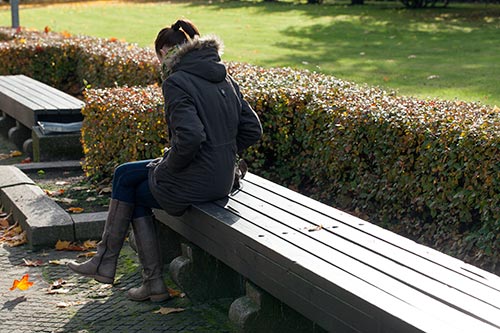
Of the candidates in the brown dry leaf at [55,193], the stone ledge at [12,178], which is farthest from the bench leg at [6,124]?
the brown dry leaf at [55,193]

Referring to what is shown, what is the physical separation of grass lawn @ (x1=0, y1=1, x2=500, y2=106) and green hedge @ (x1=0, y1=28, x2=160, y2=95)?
290 cm

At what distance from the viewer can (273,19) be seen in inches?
925

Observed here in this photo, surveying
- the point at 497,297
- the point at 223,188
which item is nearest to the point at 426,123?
the point at 223,188

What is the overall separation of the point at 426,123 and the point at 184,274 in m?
1.79

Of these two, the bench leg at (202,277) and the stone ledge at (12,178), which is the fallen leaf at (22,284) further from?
the stone ledge at (12,178)

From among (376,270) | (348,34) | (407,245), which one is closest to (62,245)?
(407,245)

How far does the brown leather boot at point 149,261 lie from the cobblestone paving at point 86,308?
0.06 meters

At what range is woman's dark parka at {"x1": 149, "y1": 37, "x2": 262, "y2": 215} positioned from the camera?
4816mm

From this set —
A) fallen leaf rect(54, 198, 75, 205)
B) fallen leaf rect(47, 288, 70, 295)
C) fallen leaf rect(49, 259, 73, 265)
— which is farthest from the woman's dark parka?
fallen leaf rect(54, 198, 75, 205)

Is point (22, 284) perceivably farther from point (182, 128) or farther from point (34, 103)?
point (34, 103)

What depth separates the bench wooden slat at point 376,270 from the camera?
339 cm

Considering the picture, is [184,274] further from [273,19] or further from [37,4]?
[37,4]

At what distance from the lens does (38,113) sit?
8.80m

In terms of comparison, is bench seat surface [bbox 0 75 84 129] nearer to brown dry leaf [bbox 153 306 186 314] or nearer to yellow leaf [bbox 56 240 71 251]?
yellow leaf [bbox 56 240 71 251]
